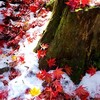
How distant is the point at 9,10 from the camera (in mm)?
9047

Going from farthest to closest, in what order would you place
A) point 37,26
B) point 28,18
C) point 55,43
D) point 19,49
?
point 28,18 < point 37,26 < point 19,49 < point 55,43

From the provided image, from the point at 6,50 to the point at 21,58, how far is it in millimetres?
982

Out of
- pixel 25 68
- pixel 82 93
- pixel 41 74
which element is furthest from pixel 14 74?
pixel 82 93

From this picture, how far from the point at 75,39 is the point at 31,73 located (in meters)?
1.40

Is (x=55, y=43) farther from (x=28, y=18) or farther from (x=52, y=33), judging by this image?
(x=28, y=18)

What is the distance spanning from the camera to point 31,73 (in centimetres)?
598

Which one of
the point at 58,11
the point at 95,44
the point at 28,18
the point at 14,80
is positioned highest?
the point at 58,11

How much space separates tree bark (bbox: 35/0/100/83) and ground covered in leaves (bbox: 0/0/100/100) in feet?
0.50

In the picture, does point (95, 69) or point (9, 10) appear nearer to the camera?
point (95, 69)

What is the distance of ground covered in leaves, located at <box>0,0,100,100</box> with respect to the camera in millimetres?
5438

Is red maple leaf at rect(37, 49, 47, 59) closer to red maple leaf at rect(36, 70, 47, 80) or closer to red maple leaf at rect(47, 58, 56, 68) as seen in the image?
red maple leaf at rect(47, 58, 56, 68)

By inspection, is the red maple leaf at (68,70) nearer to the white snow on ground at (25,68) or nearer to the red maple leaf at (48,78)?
the red maple leaf at (48,78)

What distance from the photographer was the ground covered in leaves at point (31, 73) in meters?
5.44

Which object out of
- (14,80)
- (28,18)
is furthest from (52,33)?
(28,18)
